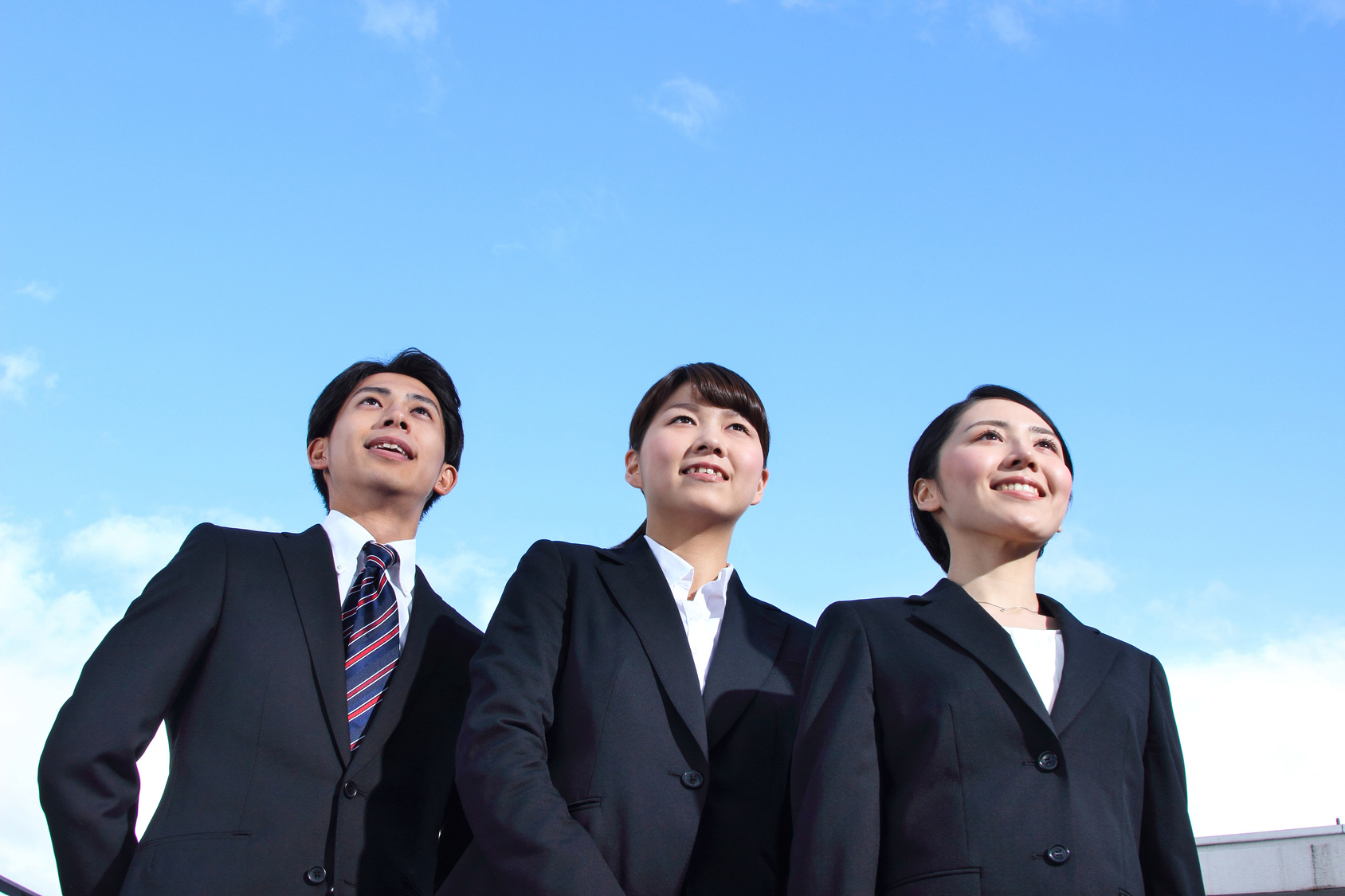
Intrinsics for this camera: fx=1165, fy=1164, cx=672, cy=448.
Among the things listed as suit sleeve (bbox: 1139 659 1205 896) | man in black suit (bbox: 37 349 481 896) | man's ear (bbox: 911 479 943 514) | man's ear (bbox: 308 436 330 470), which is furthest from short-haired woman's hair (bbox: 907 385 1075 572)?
man's ear (bbox: 308 436 330 470)

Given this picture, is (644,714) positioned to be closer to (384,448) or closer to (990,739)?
(990,739)

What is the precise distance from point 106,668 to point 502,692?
1203 millimetres

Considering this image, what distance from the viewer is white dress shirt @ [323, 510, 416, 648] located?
13.4 feet

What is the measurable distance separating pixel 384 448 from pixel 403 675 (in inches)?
41.0

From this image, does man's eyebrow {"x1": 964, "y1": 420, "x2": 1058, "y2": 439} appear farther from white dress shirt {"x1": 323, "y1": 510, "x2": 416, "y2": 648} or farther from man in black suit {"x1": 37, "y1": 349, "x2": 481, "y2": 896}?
white dress shirt {"x1": 323, "y1": 510, "x2": 416, "y2": 648}

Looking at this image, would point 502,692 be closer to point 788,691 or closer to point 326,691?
point 326,691

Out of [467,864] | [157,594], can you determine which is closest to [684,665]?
[467,864]

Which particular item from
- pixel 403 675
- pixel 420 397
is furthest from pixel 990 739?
pixel 420 397

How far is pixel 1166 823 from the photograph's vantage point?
130 inches

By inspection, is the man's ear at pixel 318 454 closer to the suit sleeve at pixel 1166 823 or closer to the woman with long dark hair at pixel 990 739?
the woman with long dark hair at pixel 990 739

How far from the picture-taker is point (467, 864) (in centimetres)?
321

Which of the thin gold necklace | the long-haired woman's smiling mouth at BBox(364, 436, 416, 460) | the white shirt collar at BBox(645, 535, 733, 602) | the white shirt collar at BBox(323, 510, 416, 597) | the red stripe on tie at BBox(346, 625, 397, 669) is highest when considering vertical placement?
the long-haired woman's smiling mouth at BBox(364, 436, 416, 460)

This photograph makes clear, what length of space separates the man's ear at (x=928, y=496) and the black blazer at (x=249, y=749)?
5.70 feet

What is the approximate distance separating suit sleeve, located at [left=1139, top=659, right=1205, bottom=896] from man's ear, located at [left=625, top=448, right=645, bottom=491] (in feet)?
6.49
